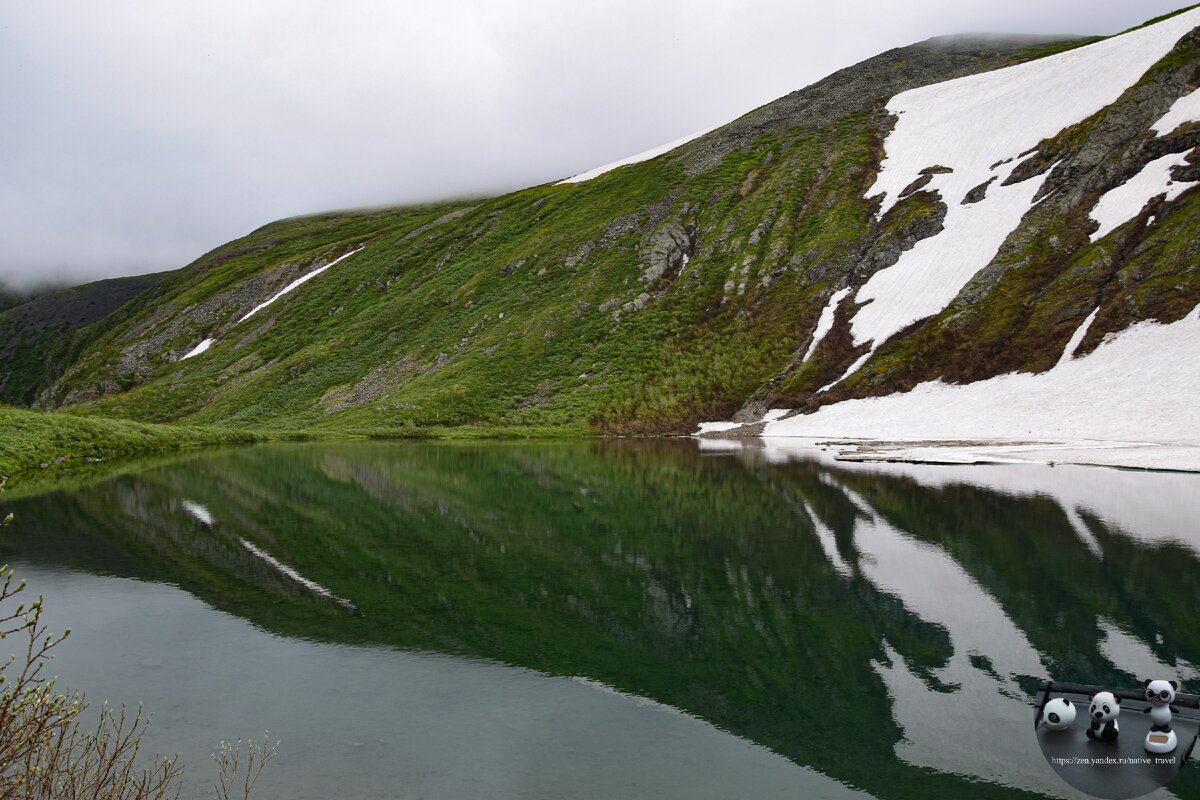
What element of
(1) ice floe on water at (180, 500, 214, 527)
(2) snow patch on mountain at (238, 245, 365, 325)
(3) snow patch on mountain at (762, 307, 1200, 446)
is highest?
(2) snow patch on mountain at (238, 245, 365, 325)

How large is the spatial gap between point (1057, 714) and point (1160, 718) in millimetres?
1078

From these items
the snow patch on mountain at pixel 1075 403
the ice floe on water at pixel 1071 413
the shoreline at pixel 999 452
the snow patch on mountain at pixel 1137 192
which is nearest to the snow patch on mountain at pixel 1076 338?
the ice floe on water at pixel 1071 413

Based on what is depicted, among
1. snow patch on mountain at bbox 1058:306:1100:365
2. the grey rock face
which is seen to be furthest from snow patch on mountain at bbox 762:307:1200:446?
the grey rock face

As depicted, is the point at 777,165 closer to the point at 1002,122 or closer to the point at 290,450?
the point at 1002,122

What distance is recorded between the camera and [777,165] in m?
110

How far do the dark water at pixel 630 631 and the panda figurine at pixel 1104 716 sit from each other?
77 cm

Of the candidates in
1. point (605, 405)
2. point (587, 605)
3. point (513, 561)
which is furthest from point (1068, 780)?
point (605, 405)

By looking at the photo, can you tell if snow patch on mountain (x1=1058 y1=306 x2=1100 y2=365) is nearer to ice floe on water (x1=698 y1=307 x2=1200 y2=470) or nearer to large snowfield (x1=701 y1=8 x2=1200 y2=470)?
large snowfield (x1=701 y1=8 x2=1200 y2=470)

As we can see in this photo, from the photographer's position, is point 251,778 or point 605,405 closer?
point 251,778

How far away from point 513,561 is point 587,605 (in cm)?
459

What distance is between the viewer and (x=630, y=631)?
14.9 metres

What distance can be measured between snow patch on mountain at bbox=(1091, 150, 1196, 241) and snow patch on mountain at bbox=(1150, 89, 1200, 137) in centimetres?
467

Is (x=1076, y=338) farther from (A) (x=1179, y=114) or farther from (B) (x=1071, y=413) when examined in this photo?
(A) (x=1179, y=114)

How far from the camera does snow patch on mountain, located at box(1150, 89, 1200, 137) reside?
233 ft
